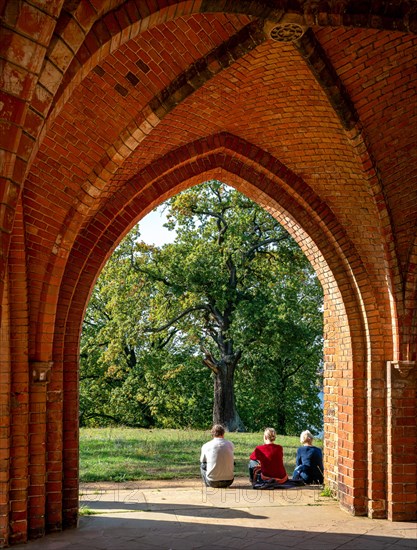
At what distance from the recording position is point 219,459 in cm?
923

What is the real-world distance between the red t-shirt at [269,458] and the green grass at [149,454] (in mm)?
1779

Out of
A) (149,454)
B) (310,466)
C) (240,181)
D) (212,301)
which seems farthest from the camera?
(212,301)

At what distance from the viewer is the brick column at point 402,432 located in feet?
25.7

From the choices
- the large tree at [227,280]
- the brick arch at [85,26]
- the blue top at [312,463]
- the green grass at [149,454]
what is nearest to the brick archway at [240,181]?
the brick arch at [85,26]

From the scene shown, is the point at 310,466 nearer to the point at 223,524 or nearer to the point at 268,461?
the point at 268,461

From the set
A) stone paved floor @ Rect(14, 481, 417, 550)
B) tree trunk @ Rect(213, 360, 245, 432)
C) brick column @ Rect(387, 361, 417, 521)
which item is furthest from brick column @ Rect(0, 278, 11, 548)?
tree trunk @ Rect(213, 360, 245, 432)

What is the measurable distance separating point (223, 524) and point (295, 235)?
13.4 feet

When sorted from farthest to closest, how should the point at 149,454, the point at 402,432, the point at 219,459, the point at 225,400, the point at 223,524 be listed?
the point at 225,400 < the point at 149,454 < the point at 219,459 < the point at 402,432 < the point at 223,524

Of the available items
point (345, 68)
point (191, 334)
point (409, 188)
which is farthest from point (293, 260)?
point (345, 68)

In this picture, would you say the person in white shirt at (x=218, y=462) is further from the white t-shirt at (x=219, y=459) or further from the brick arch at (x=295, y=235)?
the brick arch at (x=295, y=235)

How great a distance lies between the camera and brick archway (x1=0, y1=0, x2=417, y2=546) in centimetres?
573

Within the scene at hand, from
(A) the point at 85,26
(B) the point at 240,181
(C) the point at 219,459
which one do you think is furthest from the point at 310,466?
(A) the point at 85,26

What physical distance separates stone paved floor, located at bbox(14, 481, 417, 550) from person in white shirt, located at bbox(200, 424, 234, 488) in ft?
0.50

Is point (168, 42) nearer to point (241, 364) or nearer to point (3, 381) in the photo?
point (3, 381)
